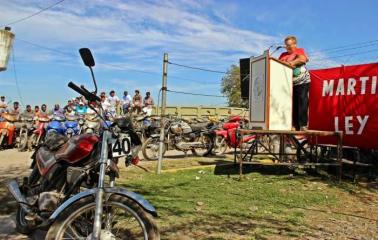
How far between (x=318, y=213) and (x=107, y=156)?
3.21m

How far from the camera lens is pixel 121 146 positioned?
4273 mm

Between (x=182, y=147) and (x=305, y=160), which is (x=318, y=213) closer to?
(x=305, y=160)

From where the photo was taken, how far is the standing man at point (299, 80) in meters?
9.15

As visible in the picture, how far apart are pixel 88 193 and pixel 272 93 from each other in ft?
17.2

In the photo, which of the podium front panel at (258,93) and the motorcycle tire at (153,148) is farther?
the motorcycle tire at (153,148)

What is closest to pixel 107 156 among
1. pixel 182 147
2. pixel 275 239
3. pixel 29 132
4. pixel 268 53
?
pixel 275 239

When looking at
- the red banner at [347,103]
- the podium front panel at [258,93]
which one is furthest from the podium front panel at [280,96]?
the red banner at [347,103]

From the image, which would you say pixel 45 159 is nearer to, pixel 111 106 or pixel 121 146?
pixel 121 146

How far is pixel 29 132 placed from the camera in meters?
16.4

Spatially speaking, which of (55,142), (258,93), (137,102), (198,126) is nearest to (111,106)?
(137,102)

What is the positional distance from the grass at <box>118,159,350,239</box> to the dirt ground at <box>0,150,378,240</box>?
0.51 feet

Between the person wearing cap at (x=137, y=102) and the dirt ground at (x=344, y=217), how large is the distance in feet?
34.6

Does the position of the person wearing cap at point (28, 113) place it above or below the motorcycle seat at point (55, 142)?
above

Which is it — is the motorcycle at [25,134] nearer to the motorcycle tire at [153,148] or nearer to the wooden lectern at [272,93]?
the motorcycle tire at [153,148]
